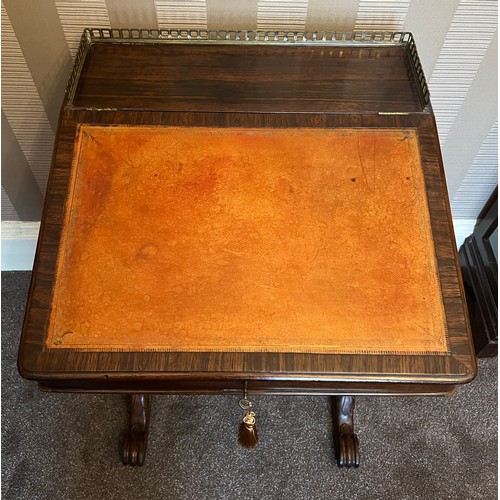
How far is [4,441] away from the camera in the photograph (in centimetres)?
109

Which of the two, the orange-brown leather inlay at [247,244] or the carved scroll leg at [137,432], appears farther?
the carved scroll leg at [137,432]

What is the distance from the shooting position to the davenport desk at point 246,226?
0.58 metres

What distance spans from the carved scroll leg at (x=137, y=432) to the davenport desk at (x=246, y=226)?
387 mm

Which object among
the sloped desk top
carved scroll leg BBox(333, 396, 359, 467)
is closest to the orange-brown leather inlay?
the sloped desk top

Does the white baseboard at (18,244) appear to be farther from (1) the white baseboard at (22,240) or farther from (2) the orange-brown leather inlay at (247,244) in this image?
(2) the orange-brown leather inlay at (247,244)

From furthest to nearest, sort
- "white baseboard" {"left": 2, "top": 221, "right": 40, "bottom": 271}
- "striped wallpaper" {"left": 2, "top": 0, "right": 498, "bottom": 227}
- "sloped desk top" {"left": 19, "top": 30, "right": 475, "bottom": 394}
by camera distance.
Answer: "white baseboard" {"left": 2, "top": 221, "right": 40, "bottom": 271} → "striped wallpaper" {"left": 2, "top": 0, "right": 498, "bottom": 227} → "sloped desk top" {"left": 19, "top": 30, "right": 475, "bottom": 394}

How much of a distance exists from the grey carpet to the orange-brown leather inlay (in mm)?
580

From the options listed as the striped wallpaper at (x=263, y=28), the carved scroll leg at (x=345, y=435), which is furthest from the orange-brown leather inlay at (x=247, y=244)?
the carved scroll leg at (x=345, y=435)

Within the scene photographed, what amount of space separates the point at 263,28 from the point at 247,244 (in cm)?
39

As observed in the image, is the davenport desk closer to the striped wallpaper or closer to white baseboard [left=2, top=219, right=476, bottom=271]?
the striped wallpaper

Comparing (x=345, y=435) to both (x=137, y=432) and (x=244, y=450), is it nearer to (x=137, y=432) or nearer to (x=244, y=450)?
(x=244, y=450)

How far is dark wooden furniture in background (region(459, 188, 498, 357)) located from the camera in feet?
3.67

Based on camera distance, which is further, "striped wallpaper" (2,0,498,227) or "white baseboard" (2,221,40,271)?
"white baseboard" (2,221,40,271)

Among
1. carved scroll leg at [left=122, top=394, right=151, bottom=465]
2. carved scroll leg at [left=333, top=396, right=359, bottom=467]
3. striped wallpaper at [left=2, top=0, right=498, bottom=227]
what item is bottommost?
carved scroll leg at [left=333, top=396, right=359, bottom=467]
